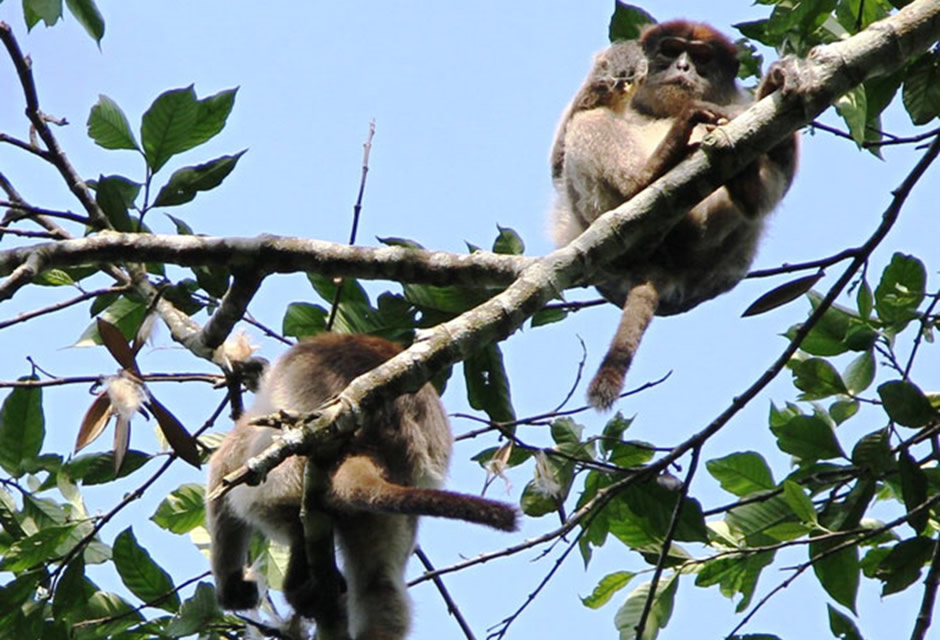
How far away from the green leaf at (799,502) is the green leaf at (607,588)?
2.65 ft

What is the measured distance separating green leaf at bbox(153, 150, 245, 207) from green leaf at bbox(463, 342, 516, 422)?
1.16 m

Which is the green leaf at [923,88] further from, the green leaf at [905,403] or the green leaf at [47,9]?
the green leaf at [47,9]

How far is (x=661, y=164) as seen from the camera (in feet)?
15.4

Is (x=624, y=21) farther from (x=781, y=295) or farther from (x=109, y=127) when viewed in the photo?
(x=109, y=127)

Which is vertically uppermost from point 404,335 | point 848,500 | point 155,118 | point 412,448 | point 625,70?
point 625,70

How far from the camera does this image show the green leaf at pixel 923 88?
4.70 m

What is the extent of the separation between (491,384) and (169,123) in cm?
153

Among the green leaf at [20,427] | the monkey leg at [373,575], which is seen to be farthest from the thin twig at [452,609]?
the green leaf at [20,427]

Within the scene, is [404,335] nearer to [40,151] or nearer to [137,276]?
[137,276]

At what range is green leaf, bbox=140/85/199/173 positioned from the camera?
454cm

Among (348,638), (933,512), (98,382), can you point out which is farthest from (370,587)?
(933,512)

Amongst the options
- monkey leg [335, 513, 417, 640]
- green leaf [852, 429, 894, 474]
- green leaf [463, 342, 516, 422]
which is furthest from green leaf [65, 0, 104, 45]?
green leaf [852, 429, 894, 474]

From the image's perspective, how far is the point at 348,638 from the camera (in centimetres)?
452

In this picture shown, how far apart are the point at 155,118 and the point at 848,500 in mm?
2729
